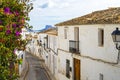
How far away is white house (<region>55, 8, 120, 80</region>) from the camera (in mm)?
19413

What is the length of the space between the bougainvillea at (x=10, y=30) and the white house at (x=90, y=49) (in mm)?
8306

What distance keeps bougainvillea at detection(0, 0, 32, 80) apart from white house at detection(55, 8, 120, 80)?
8.31 meters

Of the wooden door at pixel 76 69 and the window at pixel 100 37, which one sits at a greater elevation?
the window at pixel 100 37

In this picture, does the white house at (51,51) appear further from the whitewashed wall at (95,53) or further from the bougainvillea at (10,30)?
the bougainvillea at (10,30)

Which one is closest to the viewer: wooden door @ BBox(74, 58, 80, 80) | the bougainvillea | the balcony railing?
the bougainvillea

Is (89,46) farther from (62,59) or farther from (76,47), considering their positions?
(62,59)

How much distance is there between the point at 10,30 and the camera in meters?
9.52

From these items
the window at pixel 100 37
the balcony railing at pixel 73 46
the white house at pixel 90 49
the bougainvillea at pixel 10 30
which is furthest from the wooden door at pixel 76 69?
the bougainvillea at pixel 10 30

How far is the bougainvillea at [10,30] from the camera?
30.4ft

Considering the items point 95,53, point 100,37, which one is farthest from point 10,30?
point 95,53

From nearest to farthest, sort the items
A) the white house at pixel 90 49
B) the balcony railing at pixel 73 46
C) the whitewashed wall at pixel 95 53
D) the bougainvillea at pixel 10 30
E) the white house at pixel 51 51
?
the bougainvillea at pixel 10 30 → the whitewashed wall at pixel 95 53 → the white house at pixel 90 49 → the balcony railing at pixel 73 46 → the white house at pixel 51 51

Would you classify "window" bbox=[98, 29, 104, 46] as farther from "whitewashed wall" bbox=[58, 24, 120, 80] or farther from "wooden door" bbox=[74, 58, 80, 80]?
"wooden door" bbox=[74, 58, 80, 80]

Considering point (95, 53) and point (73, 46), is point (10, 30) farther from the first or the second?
point (73, 46)

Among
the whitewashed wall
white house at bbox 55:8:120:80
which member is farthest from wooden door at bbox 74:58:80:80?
the whitewashed wall
